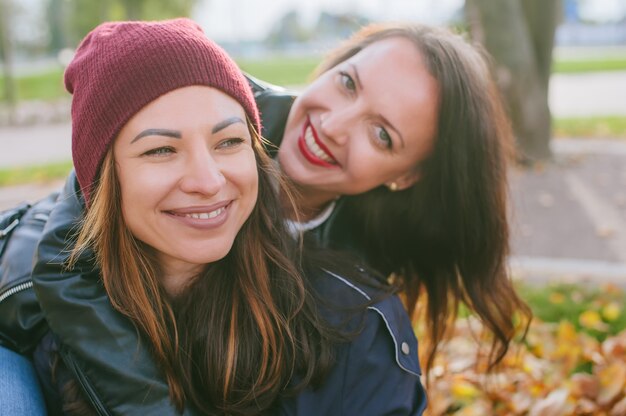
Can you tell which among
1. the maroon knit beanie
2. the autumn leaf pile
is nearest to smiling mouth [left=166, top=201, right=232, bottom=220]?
the maroon knit beanie

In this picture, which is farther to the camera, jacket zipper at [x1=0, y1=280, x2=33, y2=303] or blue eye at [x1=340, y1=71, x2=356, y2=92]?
blue eye at [x1=340, y1=71, x2=356, y2=92]

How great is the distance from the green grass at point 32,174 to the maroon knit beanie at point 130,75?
6.29m

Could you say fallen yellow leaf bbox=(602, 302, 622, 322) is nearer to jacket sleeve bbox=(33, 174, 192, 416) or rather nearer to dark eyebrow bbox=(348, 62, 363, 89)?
dark eyebrow bbox=(348, 62, 363, 89)

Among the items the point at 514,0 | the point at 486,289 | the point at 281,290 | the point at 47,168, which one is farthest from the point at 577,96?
the point at 281,290

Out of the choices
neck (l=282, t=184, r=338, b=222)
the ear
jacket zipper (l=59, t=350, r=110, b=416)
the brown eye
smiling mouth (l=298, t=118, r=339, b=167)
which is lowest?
jacket zipper (l=59, t=350, r=110, b=416)

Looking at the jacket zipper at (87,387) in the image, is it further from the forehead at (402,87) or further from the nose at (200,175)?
the forehead at (402,87)

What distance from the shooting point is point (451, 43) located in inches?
103

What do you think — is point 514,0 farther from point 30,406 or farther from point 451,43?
point 30,406

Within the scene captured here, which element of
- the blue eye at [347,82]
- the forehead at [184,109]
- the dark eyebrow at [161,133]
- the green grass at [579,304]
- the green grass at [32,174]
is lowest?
the green grass at [32,174]

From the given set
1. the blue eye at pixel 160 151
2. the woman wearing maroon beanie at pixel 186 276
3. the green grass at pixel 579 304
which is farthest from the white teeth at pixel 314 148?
the green grass at pixel 579 304

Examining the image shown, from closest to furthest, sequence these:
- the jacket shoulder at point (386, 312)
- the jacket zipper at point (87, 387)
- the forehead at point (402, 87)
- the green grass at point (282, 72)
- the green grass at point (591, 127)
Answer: the jacket zipper at point (87, 387) → the jacket shoulder at point (386, 312) → the forehead at point (402, 87) → the green grass at point (591, 127) → the green grass at point (282, 72)

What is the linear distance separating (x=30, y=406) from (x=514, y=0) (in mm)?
6931

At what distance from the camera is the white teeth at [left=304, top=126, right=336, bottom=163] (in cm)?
259

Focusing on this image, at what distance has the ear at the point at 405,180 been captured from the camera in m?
2.78
